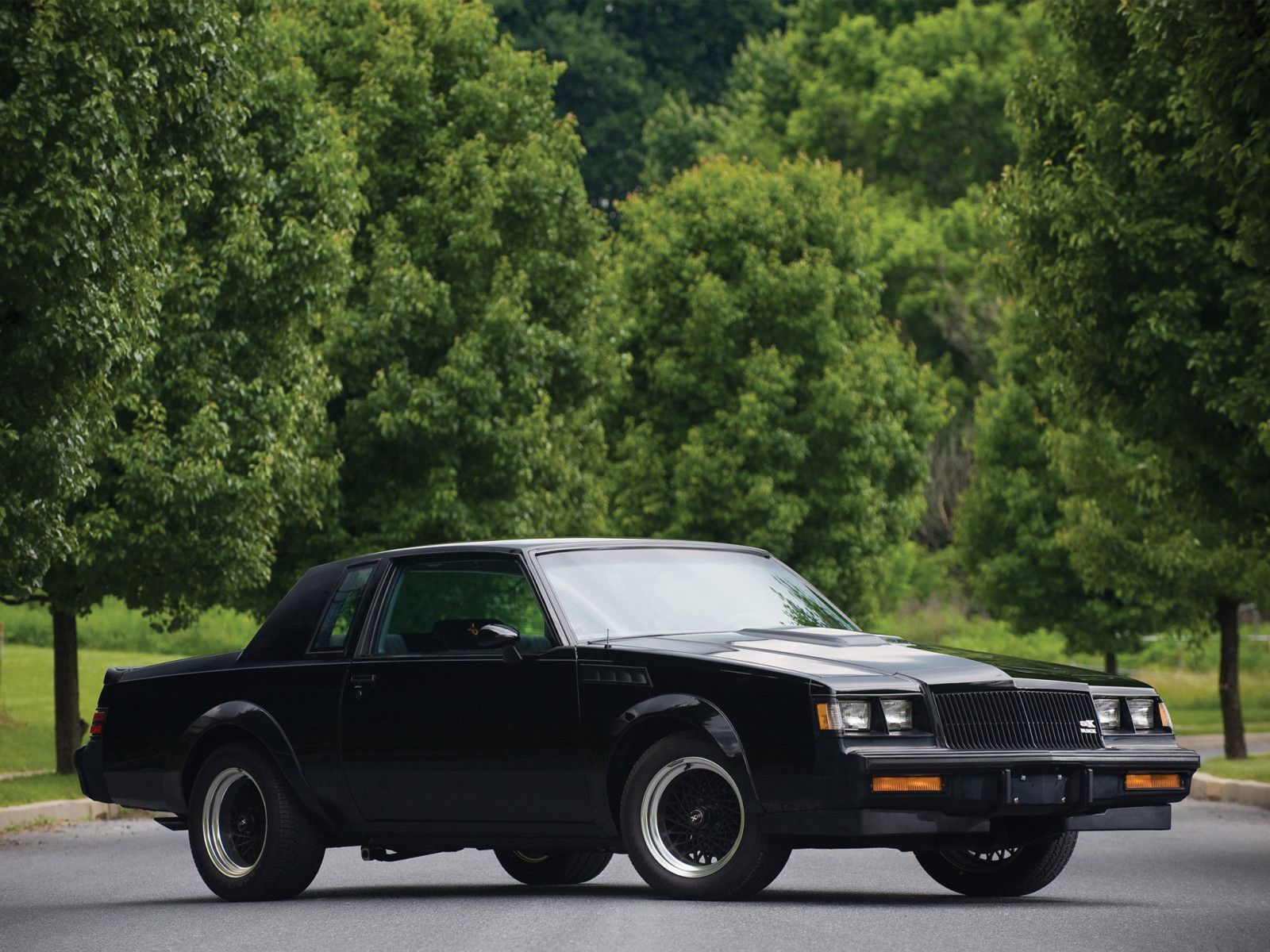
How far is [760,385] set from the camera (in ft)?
125

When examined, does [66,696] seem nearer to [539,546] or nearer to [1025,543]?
[539,546]

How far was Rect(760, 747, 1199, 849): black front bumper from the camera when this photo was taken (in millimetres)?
8961

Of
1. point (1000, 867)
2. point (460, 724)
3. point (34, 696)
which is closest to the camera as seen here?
point (460, 724)

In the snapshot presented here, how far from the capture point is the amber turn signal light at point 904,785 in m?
8.98

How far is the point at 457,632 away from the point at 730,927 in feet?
8.22

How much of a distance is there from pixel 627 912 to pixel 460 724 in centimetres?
140

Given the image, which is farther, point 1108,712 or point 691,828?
point 1108,712

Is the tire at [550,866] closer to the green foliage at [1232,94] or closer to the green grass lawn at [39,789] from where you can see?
the green foliage at [1232,94]

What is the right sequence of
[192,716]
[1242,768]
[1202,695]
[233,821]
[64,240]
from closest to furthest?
[233,821], [192,716], [64,240], [1242,768], [1202,695]

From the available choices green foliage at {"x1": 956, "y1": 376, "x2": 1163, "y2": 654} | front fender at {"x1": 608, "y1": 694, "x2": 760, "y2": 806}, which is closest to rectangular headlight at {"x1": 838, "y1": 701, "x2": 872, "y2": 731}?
front fender at {"x1": 608, "y1": 694, "x2": 760, "y2": 806}

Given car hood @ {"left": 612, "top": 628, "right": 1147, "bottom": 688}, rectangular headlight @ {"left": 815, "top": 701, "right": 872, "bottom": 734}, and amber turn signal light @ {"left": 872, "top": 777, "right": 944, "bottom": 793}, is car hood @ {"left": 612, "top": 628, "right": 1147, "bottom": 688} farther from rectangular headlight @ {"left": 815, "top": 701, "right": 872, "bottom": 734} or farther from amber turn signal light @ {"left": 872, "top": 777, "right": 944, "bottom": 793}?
amber turn signal light @ {"left": 872, "top": 777, "right": 944, "bottom": 793}

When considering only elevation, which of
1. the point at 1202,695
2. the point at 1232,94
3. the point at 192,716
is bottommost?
the point at 1202,695

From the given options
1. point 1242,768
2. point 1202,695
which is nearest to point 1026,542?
point 1242,768

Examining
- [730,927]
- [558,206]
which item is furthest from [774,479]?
[730,927]
